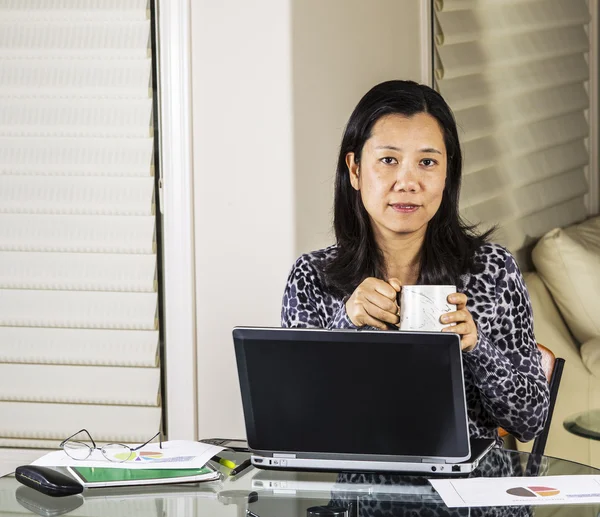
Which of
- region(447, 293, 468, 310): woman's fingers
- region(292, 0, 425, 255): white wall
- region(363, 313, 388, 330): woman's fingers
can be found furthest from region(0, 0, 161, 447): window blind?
region(447, 293, 468, 310): woman's fingers

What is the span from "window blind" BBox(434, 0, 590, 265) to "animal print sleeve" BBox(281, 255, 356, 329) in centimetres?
135

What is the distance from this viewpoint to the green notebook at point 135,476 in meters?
1.53

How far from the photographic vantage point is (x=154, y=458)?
1.60m

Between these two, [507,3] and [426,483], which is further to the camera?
[507,3]

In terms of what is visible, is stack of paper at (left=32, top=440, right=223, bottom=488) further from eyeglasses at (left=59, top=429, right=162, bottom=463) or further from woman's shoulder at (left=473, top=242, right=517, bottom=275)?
woman's shoulder at (left=473, top=242, right=517, bottom=275)

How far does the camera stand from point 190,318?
2.69 m

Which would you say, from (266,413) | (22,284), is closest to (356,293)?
(266,413)

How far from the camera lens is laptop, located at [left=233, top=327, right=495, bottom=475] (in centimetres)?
143

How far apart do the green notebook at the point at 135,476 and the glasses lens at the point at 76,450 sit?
0.18 ft

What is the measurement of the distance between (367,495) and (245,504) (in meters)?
0.18

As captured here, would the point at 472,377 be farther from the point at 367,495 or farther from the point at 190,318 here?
the point at 190,318

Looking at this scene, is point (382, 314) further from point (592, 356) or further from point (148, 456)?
point (592, 356)

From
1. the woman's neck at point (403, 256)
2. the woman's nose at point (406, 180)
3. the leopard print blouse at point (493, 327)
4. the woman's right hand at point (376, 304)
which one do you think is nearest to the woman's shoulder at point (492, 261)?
the leopard print blouse at point (493, 327)

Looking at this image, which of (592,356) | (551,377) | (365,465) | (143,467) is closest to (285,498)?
(365,465)
